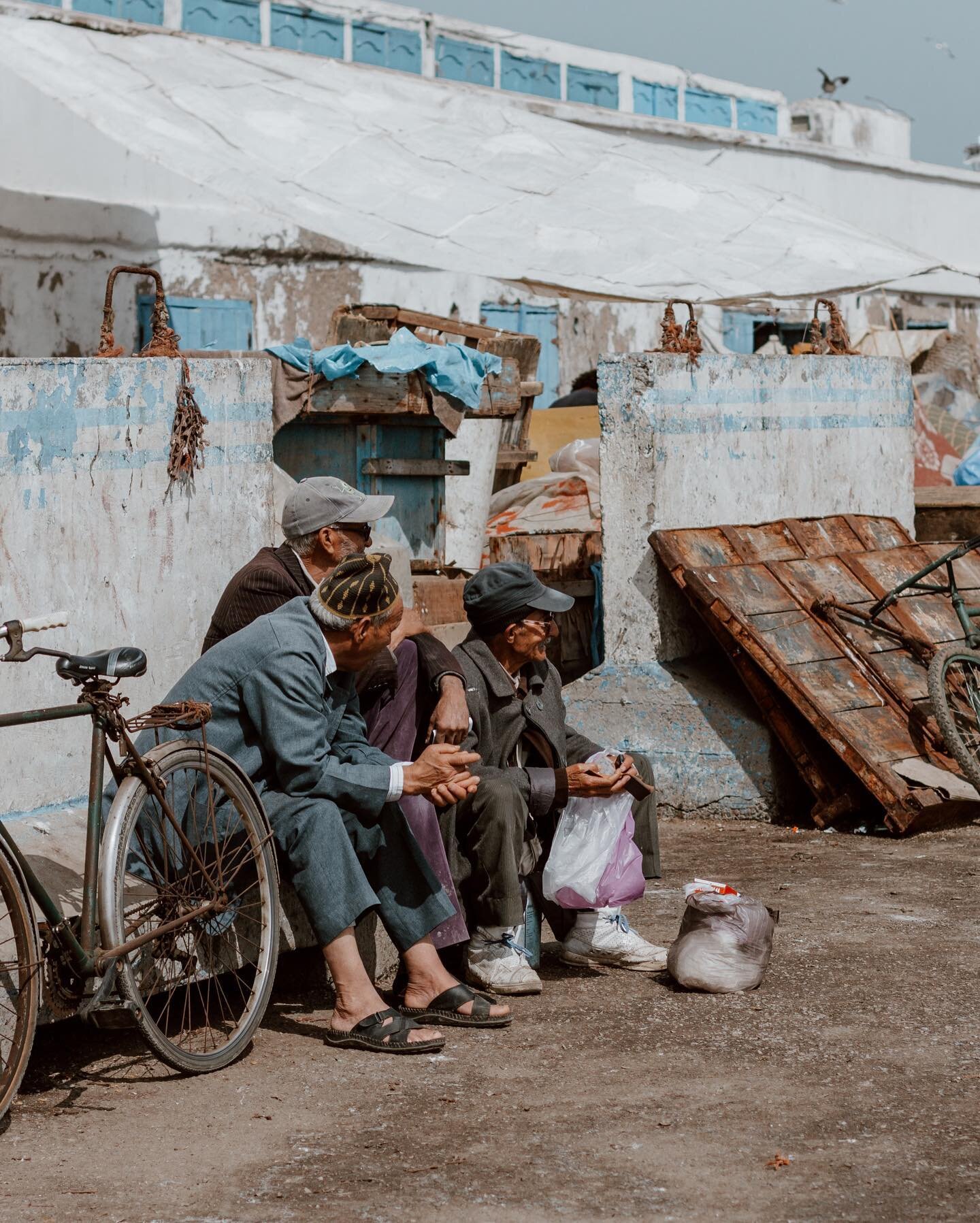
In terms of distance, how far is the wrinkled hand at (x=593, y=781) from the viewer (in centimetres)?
517

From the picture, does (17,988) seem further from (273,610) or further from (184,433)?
(184,433)

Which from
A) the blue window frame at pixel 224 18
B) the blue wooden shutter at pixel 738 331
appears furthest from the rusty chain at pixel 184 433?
the blue wooden shutter at pixel 738 331

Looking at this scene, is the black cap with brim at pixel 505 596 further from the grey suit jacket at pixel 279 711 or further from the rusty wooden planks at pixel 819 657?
the rusty wooden planks at pixel 819 657

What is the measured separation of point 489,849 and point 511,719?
503 millimetres

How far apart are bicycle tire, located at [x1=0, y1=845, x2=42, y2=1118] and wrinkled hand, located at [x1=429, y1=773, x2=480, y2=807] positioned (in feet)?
3.79

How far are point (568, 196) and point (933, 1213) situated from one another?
1115cm

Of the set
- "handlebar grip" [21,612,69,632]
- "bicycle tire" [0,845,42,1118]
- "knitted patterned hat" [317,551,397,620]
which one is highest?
"knitted patterned hat" [317,551,397,620]

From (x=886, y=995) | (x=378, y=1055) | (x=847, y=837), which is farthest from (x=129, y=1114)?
(x=847, y=837)

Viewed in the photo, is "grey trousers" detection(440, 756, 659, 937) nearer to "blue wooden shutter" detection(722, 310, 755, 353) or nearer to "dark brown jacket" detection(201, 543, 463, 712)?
"dark brown jacket" detection(201, 543, 463, 712)

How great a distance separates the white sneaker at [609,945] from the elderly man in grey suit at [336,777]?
0.70 metres

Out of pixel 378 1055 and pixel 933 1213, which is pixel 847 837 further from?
pixel 933 1213

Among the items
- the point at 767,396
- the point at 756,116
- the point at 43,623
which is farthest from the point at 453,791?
the point at 756,116

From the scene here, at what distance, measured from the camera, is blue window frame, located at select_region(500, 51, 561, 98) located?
823 inches

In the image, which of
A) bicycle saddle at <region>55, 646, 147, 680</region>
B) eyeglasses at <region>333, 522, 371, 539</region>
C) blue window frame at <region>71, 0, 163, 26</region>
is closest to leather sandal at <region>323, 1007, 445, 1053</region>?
bicycle saddle at <region>55, 646, 147, 680</region>
